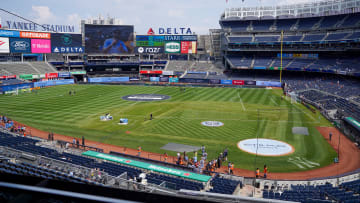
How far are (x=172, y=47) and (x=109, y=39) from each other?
22188mm

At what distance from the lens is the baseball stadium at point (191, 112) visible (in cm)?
1727

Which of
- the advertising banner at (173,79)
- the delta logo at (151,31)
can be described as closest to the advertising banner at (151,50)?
the delta logo at (151,31)

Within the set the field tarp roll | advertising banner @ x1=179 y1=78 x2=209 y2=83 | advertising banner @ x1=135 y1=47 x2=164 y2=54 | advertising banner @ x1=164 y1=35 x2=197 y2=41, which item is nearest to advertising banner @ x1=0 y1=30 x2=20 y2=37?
advertising banner @ x1=135 y1=47 x2=164 y2=54

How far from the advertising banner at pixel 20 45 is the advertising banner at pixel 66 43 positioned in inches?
296

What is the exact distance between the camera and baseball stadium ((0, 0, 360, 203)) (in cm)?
1727

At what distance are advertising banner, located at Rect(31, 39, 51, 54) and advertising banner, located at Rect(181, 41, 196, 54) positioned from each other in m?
44.5

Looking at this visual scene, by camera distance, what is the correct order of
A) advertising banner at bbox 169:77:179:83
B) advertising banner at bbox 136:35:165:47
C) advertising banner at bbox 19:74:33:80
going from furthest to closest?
advertising banner at bbox 136:35:165:47 < advertising banner at bbox 169:77:179:83 < advertising banner at bbox 19:74:33:80

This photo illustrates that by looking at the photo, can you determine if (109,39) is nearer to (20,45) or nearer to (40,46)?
(40,46)

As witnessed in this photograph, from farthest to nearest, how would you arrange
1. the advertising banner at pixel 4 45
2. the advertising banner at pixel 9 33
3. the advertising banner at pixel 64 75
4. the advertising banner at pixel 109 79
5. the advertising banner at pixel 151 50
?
the advertising banner at pixel 151 50
the advertising banner at pixel 109 79
the advertising banner at pixel 64 75
the advertising banner at pixel 4 45
the advertising banner at pixel 9 33

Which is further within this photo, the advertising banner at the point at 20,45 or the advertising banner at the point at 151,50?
the advertising banner at the point at 151,50

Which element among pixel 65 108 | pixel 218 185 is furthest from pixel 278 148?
pixel 65 108

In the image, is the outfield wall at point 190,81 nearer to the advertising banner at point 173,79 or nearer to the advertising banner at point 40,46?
the advertising banner at point 173,79

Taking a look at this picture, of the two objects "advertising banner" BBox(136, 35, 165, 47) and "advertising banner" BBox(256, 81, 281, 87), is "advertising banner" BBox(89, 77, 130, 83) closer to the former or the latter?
"advertising banner" BBox(136, 35, 165, 47)

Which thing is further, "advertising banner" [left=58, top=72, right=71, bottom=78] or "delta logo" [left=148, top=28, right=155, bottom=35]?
"delta logo" [left=148, top=28, right=155, bottom=35]
